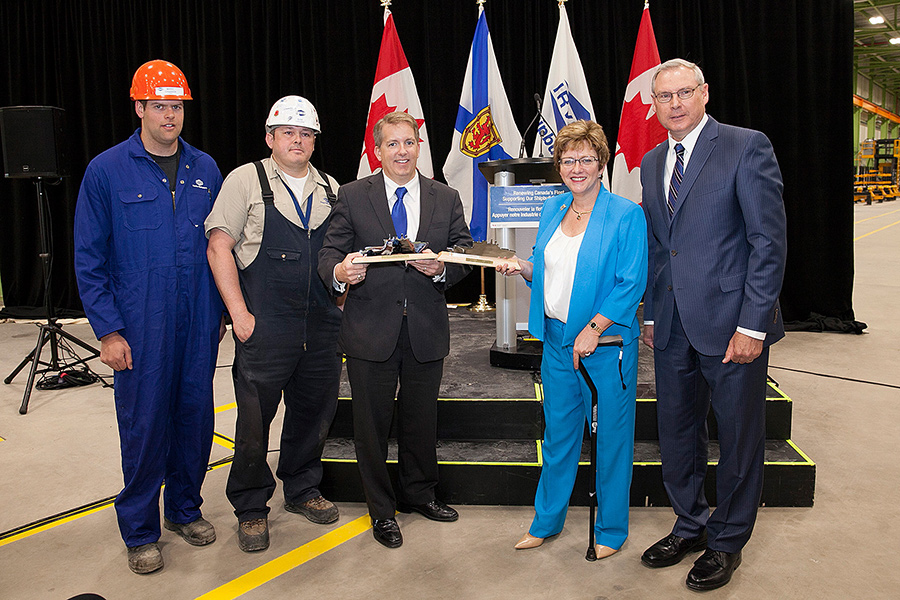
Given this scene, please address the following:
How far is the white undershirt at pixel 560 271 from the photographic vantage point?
2.51 m

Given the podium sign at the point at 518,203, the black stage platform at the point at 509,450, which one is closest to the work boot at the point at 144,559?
the black stage platform at the point at 509,450

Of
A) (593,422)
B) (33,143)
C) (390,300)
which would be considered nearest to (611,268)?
(593,422)

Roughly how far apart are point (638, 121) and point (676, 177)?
156 inches

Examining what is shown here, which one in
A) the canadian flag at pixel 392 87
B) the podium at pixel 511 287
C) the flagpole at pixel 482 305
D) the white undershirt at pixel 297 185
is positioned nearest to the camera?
the white undershirt at pixel 297 185

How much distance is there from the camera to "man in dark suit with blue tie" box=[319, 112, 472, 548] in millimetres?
2656

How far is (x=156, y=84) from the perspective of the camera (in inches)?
103

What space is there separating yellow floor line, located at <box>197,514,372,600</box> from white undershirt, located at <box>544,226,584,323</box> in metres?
1.32

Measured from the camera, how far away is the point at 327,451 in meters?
3.31

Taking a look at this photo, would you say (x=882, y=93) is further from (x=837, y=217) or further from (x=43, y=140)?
(x=43, y=140)

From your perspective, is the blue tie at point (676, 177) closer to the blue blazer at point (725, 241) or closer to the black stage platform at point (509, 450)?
the blue blazer at point (725, 241)

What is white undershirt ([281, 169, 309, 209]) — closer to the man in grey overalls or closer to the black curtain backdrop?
the man in grey overalls

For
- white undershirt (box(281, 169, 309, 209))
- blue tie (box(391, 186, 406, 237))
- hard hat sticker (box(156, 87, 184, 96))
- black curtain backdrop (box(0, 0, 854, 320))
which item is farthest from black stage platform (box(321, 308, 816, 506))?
black curtain backdrop (box(0, 0, 854, 320))

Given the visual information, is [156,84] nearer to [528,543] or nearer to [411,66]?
[528,543]

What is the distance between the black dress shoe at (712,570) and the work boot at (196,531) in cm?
196
